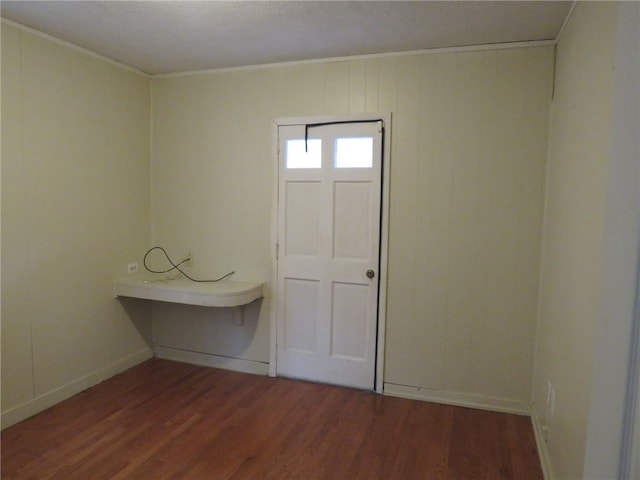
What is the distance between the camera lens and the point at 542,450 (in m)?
2.32

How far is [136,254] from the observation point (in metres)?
3.58

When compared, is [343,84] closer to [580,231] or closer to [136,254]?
[580,231]

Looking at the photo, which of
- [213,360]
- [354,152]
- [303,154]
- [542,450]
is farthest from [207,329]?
Answer: [542,450]

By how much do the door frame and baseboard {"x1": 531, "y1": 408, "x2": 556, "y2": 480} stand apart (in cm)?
105

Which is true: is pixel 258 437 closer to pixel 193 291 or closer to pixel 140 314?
pixel 193 291

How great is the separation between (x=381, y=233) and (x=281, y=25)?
1565mm

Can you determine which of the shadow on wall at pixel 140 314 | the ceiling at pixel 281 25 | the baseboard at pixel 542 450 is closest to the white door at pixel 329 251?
the ceiling at pixel 281 25

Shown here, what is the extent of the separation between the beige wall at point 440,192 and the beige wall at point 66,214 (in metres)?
0.78

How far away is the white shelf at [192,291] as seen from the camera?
3.08 m

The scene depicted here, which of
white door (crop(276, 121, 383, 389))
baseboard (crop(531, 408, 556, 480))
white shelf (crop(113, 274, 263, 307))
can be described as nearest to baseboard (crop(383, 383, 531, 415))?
baseboard (crop(531, 408, 556, 480))

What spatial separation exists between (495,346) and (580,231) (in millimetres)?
1337

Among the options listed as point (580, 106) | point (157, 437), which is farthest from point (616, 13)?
point (157, 437)

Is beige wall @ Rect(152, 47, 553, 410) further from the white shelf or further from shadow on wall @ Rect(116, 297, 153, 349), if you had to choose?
shadow on wall @ Rect(116, 297, 153, 349)

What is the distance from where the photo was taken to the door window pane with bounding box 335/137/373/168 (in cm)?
305
